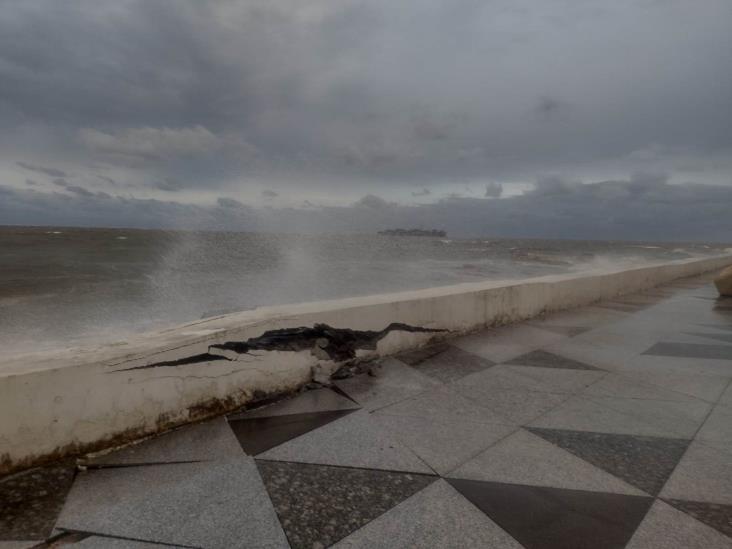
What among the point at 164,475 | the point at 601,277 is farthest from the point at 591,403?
the point at 601,277

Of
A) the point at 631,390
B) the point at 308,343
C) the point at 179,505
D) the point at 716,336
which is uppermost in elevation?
the point at 308,343

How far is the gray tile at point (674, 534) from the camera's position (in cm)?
149

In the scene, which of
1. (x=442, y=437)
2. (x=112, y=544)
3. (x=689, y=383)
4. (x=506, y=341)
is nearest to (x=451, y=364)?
(x=506, y=341)

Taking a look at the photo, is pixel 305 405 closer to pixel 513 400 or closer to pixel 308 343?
pixel 308 343

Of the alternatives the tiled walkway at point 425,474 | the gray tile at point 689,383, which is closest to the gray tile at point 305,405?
the tiled walkway at point 425,474

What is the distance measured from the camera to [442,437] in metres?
2.32

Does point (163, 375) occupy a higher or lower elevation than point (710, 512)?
higher

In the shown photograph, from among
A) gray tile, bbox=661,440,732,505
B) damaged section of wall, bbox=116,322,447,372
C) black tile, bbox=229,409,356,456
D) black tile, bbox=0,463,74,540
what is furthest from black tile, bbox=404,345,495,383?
black tile, bbox=0,463,74,540

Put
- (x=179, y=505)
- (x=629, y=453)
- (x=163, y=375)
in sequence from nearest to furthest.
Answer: (x=179, y=505) < (x=629, y=453) < (x=163, y=375)

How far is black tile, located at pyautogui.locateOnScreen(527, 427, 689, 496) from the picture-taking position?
6.38 feet

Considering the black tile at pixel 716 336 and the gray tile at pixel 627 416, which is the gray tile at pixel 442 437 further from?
the black tile at pixel 716 336

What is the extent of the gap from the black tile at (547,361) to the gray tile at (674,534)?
2.00m

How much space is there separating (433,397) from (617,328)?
12.4 ft

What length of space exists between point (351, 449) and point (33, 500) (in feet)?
4.93
